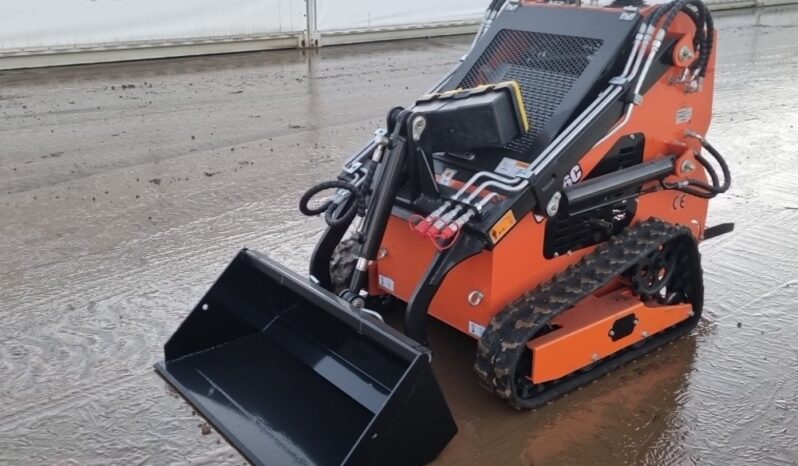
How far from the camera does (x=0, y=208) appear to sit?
5312 millimetres

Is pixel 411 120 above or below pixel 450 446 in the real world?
above

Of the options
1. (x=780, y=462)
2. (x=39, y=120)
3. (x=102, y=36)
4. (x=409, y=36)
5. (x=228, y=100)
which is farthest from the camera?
(x=409, y=36)

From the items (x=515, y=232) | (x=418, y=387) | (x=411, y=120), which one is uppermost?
(x=411, y=120)

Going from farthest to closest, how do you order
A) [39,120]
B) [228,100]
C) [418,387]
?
A: [228,100] < [39,120] < [418,387]

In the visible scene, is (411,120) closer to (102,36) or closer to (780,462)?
(780,462)

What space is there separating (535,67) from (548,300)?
1087 millimetres

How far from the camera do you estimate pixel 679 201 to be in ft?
12.8

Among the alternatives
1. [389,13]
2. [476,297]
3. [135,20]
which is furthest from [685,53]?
[389,13]

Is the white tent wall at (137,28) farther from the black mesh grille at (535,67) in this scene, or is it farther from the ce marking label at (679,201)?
the ce marking label at (679,201)

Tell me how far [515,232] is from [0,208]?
367 cm

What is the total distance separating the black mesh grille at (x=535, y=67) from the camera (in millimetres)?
3490

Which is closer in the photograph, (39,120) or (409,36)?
(39,120)

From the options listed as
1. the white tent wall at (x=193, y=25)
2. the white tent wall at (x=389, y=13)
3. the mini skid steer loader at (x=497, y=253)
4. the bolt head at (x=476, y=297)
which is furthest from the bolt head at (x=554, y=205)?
the white tent wall at (x=389, y=13)

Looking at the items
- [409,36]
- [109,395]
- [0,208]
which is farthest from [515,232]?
[409,36]
